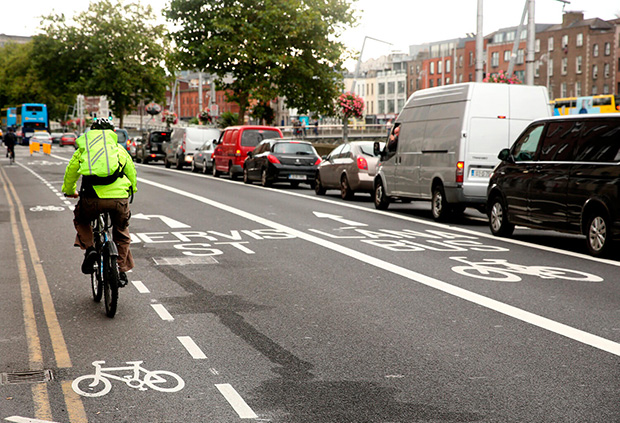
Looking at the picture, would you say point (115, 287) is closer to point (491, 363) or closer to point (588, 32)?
point (491, 363)

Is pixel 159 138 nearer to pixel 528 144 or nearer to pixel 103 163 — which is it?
pixel 528 144

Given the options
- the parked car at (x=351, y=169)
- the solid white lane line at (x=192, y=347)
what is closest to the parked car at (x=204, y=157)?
the parked car at (x=351, y=169)

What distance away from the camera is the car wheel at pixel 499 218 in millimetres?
14383

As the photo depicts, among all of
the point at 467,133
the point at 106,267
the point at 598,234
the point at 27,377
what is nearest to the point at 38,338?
the point at 106,267

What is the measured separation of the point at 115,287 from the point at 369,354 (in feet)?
7.72

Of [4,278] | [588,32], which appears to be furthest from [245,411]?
[588,32]

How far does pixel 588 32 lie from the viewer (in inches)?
4048

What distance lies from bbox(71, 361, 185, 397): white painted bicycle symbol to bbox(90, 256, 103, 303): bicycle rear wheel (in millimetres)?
2213

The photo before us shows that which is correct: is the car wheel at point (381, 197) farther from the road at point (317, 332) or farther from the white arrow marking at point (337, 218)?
the road at point (317, 332)

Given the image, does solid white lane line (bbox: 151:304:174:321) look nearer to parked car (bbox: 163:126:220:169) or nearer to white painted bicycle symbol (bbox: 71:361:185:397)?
white painted bicycle symbol (bbox: 71:361:185:397)

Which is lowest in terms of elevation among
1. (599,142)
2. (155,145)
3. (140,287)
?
(140,287)

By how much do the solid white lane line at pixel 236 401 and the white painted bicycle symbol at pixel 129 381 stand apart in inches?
10.2

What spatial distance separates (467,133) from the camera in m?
16.3

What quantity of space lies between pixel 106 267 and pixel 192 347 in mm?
1495
